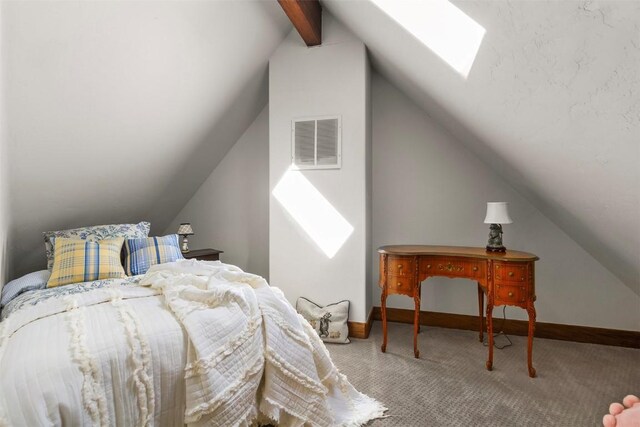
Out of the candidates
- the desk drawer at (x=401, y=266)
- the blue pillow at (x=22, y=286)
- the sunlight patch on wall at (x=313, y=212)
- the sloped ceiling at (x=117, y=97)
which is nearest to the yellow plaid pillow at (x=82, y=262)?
the blue pillow at (x=22, y=286)

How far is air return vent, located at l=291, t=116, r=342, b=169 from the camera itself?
313 centimetres

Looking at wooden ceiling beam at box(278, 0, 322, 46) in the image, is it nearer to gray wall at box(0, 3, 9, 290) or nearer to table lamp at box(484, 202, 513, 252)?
gray wall at box(0, 3, 9, 290)

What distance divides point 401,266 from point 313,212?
958 mm

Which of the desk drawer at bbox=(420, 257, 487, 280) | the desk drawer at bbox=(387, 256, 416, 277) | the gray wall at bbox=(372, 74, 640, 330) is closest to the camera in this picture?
the desk drawer at bbox=(420, 257, 487, 280)

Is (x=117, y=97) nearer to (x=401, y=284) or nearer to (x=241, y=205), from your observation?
(x=241, y=205)

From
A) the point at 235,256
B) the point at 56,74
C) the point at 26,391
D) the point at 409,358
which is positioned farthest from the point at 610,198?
the point at 235,256

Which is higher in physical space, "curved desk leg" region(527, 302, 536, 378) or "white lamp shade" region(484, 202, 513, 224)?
"white lamp shade" region(484, 202, 513, 224)

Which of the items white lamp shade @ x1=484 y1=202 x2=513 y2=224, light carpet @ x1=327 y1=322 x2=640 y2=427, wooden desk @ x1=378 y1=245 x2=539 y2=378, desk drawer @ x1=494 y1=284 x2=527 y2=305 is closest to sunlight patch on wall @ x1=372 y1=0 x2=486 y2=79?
white lamp shade @ x1=484 y1=202 x2=513 y2=224

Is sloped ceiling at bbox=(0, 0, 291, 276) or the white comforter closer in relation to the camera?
the white comforter

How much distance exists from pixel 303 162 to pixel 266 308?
1.71 meters

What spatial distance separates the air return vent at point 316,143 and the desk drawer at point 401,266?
0.97 metres

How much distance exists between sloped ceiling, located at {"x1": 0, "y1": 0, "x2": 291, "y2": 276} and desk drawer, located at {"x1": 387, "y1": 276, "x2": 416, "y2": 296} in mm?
2264

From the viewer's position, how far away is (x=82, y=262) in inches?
95.7

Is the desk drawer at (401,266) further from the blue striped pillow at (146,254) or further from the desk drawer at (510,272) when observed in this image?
the blue striped pillow at (146,254)
